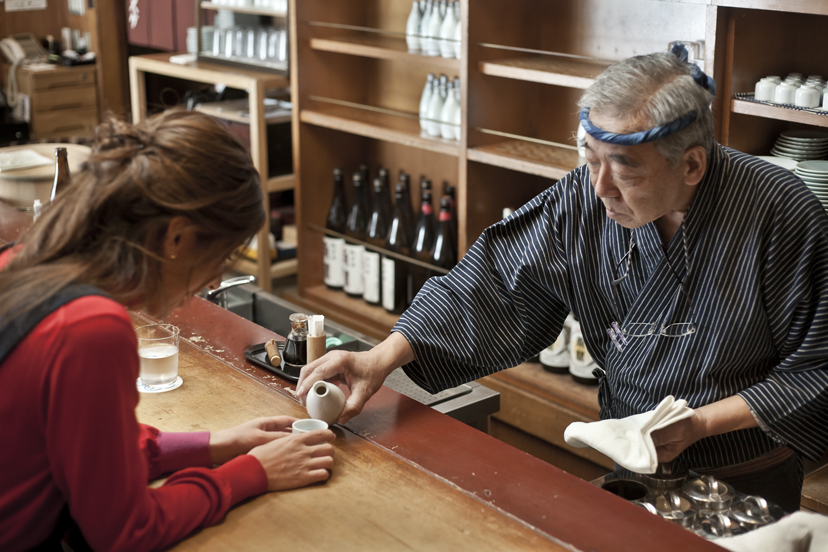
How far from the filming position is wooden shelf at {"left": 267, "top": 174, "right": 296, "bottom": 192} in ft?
12.6

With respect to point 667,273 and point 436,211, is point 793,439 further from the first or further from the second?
point 436,211

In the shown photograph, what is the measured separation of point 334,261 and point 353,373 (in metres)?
2.24

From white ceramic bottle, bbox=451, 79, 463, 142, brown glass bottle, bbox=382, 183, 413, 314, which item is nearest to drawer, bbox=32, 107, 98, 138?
brown glass bottle, bbox=382, 183, 413, 314

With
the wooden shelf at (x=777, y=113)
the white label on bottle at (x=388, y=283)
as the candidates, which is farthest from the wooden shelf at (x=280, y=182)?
the wooden shelf at (x=777, y=113)

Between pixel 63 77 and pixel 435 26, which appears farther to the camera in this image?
pixel 63 77

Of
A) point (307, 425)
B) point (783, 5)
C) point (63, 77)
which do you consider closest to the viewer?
point (307, 425)

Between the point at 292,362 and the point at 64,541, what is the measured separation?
599 mm

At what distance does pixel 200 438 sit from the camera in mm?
1358

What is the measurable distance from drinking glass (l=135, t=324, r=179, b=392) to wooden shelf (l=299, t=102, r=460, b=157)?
1595 millimetres

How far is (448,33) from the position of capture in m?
3.17

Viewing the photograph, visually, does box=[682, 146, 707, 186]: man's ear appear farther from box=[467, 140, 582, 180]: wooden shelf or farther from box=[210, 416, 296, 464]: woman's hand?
box=[467, 140, 582, 180]: wooden shelf

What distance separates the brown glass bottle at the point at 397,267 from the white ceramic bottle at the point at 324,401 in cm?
203

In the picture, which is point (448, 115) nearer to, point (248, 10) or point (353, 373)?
point (248, 10)

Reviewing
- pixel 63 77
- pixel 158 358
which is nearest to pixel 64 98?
pixel 63 77
